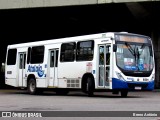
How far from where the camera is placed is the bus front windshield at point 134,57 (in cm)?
2082

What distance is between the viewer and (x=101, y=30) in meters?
47.0

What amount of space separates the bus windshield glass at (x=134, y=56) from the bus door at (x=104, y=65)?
0.50m

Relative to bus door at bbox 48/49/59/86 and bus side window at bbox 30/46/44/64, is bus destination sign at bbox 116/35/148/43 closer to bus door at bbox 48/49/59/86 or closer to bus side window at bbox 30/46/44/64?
bus door at bbox 48/49/59/86

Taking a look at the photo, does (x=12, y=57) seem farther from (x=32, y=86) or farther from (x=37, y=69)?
(x=37, y=69)

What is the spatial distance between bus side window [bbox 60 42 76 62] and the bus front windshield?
289cm

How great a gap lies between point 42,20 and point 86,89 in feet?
68.8

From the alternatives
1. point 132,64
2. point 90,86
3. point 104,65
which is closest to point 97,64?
point 104,65

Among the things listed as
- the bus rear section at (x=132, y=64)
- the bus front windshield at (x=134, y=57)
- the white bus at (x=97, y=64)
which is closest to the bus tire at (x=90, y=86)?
the white bus at (x=97, y=64)

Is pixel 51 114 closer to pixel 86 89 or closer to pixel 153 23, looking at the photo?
pixel 86 89

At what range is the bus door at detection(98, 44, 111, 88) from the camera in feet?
68.4

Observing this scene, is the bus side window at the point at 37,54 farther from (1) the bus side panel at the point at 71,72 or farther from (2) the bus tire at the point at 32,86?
(1) the bus side panel at the point at 71,72

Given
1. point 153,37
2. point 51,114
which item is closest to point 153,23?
point 153,37

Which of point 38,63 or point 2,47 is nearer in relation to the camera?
point 38,63

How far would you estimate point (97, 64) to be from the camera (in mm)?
21188
